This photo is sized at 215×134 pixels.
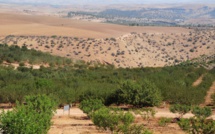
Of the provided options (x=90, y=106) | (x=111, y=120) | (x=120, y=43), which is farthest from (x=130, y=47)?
(x=111, y=120)

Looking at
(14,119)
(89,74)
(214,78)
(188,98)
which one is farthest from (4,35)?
(14,119)

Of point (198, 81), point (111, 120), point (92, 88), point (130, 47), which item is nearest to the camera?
point (111, 120)

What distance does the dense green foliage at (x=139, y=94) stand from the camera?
3600cm

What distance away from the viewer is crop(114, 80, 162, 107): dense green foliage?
3600cm

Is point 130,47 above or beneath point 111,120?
beneath

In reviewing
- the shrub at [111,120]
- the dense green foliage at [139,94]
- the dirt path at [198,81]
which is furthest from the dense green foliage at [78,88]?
the shrub at [111,120]

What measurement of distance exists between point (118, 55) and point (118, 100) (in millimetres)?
55705

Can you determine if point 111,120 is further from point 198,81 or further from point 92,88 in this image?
point 198,81

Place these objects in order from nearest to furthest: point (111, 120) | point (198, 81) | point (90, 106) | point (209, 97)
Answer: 1. point (111, 120)
2. point (90, 106)
3. point (209, 97)
4. point (198, 81)

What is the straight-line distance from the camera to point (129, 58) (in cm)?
9162

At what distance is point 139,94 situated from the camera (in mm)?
36031

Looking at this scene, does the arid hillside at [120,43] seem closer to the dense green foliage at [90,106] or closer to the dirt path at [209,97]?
the dirt path at [209,97]

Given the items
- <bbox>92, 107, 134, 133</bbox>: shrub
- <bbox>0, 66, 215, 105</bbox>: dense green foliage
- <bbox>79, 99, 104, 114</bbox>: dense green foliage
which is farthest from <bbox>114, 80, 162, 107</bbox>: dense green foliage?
<bbox>92, 107, 134, 133</bbox>: shrub

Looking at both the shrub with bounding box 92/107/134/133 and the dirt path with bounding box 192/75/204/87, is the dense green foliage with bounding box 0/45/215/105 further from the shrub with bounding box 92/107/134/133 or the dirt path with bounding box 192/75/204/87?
the shrub with bounding box 92/107/134/133
